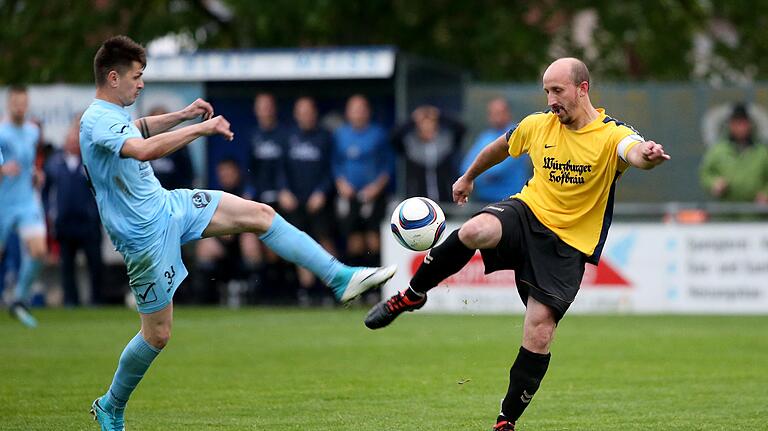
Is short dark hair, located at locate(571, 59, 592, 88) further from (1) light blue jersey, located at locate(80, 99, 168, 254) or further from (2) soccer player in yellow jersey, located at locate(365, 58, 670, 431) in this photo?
(1) light blue jersey, located at locate(80, 99, 168, 254)

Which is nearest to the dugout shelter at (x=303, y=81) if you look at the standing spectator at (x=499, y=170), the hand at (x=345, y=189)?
the hand at (x=345, y=189)

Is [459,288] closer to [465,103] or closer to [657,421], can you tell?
[465,103]

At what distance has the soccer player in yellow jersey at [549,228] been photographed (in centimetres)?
740

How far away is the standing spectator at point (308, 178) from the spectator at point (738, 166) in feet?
16.3

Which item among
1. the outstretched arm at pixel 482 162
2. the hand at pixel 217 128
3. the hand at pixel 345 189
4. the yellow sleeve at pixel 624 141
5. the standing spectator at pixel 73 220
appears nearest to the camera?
the hand at pixel 217 128

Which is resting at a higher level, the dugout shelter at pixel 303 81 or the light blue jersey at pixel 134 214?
the dugout shelter at pixel 303 81

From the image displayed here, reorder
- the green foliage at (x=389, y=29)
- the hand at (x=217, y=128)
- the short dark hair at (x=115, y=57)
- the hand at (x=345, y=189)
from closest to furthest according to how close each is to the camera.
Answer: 1. the hand at (x=217, y=128)
2. the short dark hair at (x=115, y=57)
3. the hand at (x=345, y=189)
4. the green foliage at (x=389, y=29)

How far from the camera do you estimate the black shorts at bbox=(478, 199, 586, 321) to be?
24.4 ft

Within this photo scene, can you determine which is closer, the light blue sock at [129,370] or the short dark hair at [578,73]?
the short dark hair at [578,73]

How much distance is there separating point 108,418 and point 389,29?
17.0 metres

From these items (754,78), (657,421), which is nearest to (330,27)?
(754,78)

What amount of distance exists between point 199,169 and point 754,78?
11.5 m

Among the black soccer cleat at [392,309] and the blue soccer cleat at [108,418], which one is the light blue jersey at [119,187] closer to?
the blue soccer cleat at [108,418]

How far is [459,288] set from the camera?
16.9 meters
